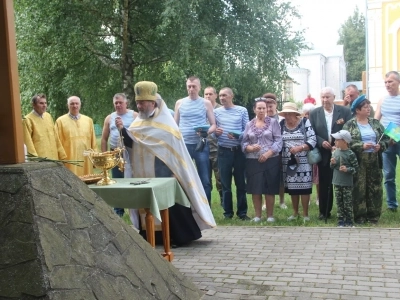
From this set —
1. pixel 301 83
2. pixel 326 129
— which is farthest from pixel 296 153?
pixel 301 83

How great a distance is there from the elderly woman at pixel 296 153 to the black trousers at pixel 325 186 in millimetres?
247

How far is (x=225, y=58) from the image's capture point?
15.5 m

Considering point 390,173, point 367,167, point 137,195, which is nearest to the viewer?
point 137,195

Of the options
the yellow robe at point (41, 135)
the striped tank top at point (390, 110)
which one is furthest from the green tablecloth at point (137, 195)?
the striped tank top at point (390, 110)

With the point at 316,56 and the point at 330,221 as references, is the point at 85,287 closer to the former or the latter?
the point at 330,221

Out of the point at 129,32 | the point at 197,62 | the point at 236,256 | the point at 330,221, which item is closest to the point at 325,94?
the point at 330,221

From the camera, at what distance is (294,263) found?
5496 mm

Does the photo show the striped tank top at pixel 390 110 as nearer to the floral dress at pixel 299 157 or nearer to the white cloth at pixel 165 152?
the floral dress at pixel 299 157

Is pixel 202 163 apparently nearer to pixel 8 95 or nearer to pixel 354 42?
pixel 8 95

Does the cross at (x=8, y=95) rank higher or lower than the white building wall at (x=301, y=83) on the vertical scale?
lower

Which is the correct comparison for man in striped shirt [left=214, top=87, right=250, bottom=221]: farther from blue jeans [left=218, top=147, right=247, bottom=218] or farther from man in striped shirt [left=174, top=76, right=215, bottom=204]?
man in striped shirt [left=174, top=76, right=215, bottom=204]

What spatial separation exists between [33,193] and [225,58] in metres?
13.0

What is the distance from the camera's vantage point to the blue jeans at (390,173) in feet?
26.5

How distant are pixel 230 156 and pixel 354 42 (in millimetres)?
68995
